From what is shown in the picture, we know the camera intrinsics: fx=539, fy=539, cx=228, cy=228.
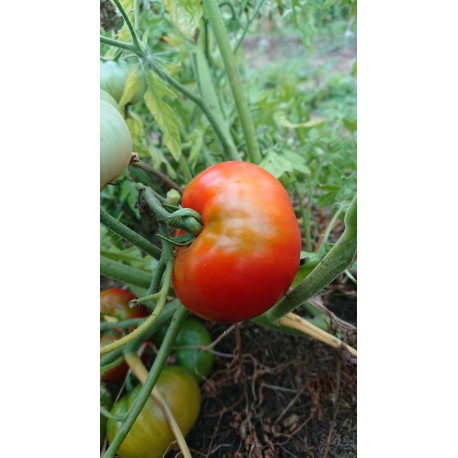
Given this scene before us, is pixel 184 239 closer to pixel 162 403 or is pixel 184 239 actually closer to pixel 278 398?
pixel 162 403

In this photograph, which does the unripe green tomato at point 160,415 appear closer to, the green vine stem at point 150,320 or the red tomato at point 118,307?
the red tomato at point 118,307

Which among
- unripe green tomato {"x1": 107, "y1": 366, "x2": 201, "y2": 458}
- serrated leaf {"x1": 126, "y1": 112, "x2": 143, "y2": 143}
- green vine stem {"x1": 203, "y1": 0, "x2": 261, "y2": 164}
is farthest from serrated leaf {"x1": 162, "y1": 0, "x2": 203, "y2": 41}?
unripe green tomato {"x1": 107, "y1": 366, "x2": 201, "y2": 458}

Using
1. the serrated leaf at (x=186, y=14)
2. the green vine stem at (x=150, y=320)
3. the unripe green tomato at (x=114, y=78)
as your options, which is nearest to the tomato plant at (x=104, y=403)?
the green vine stem at (x=150, y=320)

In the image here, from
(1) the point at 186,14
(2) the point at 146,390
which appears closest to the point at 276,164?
(1) the point at 186,14

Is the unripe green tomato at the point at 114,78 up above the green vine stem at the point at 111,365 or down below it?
above

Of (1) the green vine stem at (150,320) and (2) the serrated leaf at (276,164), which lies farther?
(2) the serrated leaf at (276,164)
